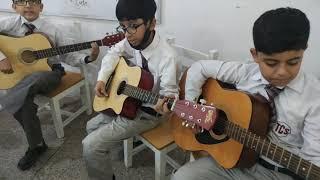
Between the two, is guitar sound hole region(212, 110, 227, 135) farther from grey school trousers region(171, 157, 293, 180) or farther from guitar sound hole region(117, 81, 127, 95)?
guitar sound hole region(117, 81, 127, 95)

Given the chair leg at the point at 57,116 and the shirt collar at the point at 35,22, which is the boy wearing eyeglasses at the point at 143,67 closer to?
the chair leg at the point at 57,116

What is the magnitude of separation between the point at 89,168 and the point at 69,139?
0.57 m

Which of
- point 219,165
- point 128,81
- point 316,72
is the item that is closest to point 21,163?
point 128,81

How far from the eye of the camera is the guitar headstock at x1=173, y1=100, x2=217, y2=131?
A: 1145mm

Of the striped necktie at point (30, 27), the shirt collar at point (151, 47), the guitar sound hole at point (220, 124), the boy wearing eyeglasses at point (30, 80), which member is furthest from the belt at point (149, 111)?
the striped necktie at point (30, 27)

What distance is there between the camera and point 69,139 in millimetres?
2111

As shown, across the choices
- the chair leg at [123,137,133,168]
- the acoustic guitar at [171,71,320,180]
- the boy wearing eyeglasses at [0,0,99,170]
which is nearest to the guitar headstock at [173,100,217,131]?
the acoustic guitar at [171,71,320,180]

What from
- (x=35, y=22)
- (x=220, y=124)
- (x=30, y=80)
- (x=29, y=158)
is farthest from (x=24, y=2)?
(x=220, y=124)

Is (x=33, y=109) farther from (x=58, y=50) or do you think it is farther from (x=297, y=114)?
(x=297, y=114)

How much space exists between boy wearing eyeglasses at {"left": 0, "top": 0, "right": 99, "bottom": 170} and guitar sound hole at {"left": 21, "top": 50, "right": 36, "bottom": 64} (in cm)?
8

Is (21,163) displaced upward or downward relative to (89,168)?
downward

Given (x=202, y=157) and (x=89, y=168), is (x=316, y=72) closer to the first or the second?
(x=202, y=157)

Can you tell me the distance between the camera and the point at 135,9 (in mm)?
1438

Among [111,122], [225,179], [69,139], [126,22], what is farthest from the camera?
[69,139]
